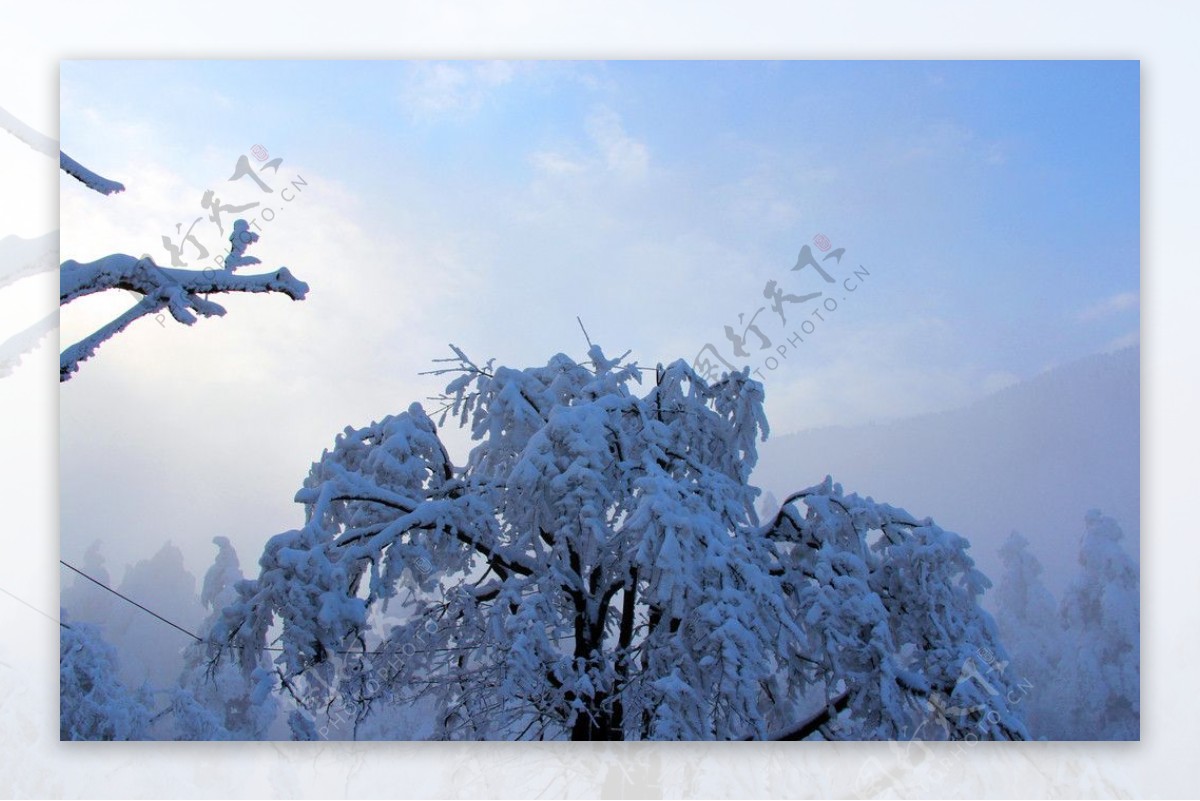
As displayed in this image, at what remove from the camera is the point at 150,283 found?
3.44m

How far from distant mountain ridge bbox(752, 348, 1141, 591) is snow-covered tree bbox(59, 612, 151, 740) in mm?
2370

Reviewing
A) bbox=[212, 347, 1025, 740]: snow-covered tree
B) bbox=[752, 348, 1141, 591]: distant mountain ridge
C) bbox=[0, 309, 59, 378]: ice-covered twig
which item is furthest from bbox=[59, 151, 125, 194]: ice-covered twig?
bbox=[752, 348, 1141, 591]: distant mountain ridge

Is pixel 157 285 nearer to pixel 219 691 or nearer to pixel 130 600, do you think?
pixel 130 600

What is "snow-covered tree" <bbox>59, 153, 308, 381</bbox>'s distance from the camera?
11.2 ft

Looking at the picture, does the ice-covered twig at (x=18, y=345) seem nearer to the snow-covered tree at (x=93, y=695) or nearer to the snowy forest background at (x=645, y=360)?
the snowy forest background at (x=645, y=360)

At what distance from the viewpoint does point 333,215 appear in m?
3.45

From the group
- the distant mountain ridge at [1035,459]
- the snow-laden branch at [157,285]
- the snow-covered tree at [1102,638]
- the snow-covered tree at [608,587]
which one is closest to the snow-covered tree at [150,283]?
the snow-laden branch at [157,285]

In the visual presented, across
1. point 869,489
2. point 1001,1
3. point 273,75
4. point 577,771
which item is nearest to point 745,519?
point 869,489

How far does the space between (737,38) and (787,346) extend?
1.02 m

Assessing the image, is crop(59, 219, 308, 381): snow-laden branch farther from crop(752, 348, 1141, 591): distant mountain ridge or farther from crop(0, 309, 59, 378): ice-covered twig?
crop(752, 348, 1141, 591): distant mountain ridge

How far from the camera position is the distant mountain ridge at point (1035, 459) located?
340cm

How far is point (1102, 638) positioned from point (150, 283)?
323 centimetres

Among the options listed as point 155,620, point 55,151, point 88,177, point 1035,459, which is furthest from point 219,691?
point 1035,459

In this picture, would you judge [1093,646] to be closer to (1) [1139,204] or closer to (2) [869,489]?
(2) [869,489]
